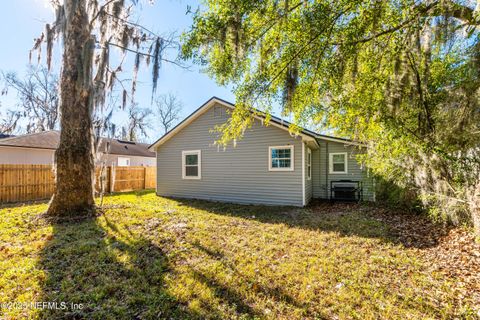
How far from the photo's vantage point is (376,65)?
4914 millimetres

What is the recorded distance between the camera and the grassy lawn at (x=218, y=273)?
2.48 metres

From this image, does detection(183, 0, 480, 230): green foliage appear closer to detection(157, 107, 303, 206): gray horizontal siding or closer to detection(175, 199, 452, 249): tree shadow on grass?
detection(175, 199, 452, 249): tree shadow on grass

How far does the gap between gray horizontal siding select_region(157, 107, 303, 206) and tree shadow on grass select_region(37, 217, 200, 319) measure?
5.14m

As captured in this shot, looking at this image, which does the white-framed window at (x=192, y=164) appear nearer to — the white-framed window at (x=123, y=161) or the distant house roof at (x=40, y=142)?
the distant house roof at (x=40, y=142)

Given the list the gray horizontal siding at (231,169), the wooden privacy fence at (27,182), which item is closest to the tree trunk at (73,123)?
the wooden privacy fence at (27,182)

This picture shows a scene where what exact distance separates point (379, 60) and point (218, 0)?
332cm

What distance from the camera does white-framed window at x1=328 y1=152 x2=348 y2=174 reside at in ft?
33.5

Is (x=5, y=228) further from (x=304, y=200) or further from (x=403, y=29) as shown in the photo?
(x=403, y=29)

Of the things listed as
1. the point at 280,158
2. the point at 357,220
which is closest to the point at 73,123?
the point at 280,158

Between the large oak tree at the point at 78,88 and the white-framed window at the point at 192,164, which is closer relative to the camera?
the large oak tree at the point at 78,88

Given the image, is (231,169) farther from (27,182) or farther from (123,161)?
(123,161)

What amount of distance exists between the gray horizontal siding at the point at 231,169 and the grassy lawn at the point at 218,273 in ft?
10.1

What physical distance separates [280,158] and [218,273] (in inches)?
230

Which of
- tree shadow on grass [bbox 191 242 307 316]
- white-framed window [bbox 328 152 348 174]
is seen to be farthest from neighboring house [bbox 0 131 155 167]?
white-framed window [bbox 328 152 348 174]
